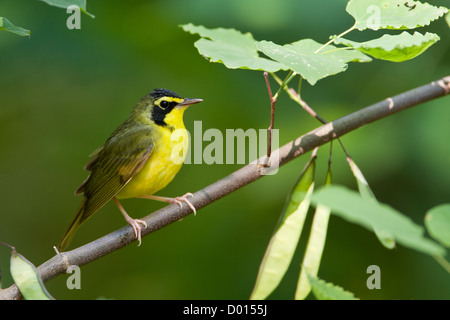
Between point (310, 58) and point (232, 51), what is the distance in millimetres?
395

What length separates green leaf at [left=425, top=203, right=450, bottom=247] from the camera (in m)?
1.04

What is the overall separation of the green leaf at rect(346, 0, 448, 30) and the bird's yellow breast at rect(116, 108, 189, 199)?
1500 mm

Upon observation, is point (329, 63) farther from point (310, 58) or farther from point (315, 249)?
point (315, 249)

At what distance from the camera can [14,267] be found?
77.9 inches

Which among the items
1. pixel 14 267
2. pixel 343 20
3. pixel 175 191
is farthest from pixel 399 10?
pixel 175 191

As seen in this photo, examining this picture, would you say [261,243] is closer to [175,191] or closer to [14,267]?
[175,191]

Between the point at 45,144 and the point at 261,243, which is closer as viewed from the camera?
the point at 261,243

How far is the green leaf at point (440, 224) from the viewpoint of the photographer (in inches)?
41.0

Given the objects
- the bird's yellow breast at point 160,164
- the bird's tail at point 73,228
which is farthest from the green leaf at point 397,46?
the bird's tail at point 73,228

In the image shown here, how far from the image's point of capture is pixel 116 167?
10.2ft

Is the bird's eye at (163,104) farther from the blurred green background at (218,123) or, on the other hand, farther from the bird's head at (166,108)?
the blurred green background at (218,123)

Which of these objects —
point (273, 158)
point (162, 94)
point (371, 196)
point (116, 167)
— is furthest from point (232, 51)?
point (162, 94)

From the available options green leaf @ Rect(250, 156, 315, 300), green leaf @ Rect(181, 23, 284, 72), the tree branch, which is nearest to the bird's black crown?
green leaf @ Rect(181, 23, 284, 72)

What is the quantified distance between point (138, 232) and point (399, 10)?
4.54 feet
